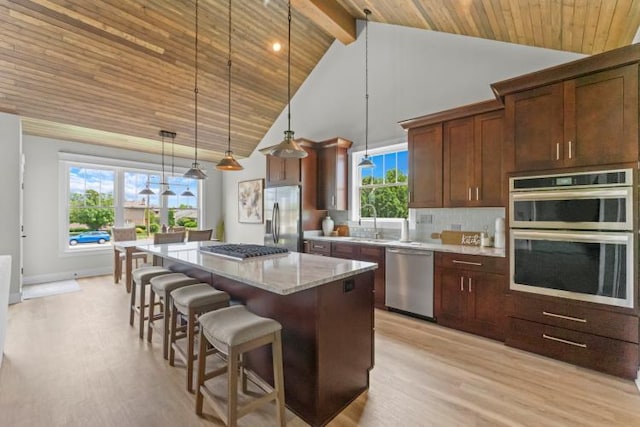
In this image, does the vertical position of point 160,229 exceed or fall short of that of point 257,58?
it falls short

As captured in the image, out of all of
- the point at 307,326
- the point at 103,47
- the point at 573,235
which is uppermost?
the point at 103,47

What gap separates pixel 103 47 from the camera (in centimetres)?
385

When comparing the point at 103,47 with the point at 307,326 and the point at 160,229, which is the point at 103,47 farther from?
the point at 307,326

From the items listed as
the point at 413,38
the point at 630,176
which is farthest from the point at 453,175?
the point at 413,38

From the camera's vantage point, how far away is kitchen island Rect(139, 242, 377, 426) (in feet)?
5.69

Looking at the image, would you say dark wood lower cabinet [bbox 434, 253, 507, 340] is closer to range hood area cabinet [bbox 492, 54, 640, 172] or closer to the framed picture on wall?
range hood area cabinet [bbox 492, 54, 640, 172]

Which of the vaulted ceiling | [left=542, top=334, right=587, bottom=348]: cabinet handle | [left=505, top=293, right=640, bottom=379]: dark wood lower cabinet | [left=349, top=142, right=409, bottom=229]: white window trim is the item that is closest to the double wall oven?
[left=505, top=293, right=640, bottom=379]: dark wood lower cabinet

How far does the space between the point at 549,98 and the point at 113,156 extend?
7404 mm

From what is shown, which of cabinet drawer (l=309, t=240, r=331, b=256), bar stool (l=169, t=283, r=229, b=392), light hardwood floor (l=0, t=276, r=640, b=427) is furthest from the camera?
cabinet drawer (l=309, t=240, r=331, b=256)

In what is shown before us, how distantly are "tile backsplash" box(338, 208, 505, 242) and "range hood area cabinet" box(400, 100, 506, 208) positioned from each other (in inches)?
13.2

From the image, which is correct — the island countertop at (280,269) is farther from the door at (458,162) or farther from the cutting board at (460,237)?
the cutting board at (460,237)

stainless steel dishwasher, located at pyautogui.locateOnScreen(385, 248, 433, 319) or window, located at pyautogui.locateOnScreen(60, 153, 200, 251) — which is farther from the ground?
window, located at pyautogui.locateOnScreen(60, 153, 200, 251)

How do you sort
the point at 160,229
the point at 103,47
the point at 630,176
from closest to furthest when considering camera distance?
the point at 630,176
the point at 103,47
the point at 160,229

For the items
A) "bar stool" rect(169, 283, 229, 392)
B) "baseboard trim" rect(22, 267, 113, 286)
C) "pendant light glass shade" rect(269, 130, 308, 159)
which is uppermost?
"pendant light glass shade" rect(269, 130, 308, 159)
